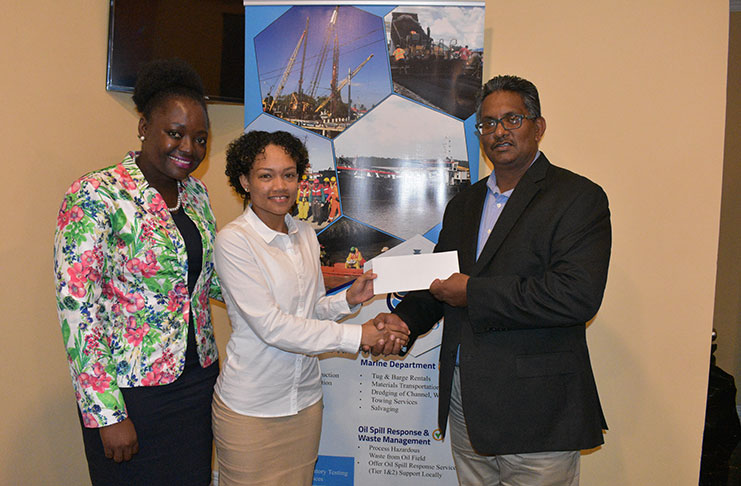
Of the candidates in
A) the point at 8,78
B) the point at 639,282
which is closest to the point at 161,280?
the point at 8,78

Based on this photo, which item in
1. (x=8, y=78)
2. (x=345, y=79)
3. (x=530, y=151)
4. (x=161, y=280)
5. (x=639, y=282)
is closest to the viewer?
(x=161, y=280)

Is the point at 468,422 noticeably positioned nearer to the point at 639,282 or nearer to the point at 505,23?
the point at 639,282

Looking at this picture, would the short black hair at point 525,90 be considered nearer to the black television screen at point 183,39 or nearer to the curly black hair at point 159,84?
the curly black hair at point 159,84

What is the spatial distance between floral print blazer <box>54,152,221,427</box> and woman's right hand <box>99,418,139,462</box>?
0.12ft

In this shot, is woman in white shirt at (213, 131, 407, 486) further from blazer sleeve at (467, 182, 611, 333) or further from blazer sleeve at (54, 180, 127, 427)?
blazer sleeve at (467, 182, 611, 333)

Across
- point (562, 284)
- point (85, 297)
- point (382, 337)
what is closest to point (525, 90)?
point (562, 284)

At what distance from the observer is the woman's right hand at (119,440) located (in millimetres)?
1640

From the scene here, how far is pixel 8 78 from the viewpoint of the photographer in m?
2.10

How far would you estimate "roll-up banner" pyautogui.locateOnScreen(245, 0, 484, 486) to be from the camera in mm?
2662

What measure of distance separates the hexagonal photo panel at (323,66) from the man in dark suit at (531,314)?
0.98 m

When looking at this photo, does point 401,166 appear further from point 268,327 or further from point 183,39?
point 183,39

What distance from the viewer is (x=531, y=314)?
172 centimetres

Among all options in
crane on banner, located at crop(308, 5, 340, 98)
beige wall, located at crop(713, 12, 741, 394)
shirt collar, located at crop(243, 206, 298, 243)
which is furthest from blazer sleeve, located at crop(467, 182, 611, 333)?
beige wall, located at crop(713, 12, 741, 394)

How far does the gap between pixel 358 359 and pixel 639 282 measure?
5.80 feet
